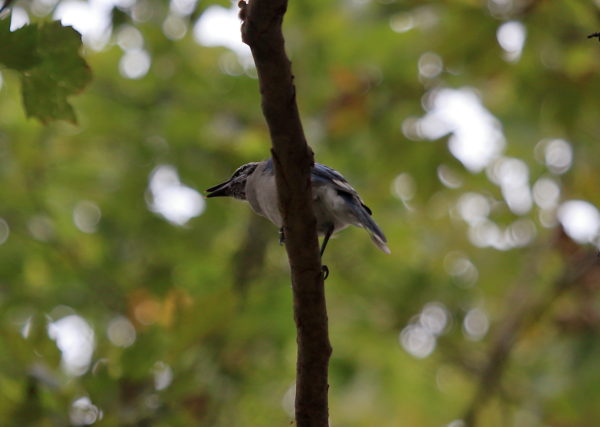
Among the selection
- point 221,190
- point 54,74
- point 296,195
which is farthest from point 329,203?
point 54,74

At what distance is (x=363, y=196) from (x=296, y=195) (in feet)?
12.8

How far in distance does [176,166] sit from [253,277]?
94 centimetres

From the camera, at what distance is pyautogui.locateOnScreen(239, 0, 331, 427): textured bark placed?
1.89 m

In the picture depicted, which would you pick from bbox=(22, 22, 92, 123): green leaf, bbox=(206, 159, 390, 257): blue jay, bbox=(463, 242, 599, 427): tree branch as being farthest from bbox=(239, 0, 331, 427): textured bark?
bbox=(463, 242, 599, 427): tree branch

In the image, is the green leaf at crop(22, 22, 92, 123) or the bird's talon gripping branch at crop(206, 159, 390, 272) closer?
the green leaf at crop(22, 22, 92, 123)

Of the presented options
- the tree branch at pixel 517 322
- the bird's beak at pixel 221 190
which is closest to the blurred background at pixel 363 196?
the tree branch at pixel 517 322

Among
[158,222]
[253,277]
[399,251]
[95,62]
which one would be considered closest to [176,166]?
[158,222]

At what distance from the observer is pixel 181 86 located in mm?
6062

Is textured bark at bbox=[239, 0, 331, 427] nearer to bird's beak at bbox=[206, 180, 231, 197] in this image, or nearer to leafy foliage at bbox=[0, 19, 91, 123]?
leafy foliage at bbox=[0, 19, 91, 123]

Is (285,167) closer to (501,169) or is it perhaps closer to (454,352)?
(454,352)

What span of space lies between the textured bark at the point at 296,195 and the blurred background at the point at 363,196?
2.05 meters

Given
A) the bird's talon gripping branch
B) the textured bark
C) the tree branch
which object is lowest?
the textured bark

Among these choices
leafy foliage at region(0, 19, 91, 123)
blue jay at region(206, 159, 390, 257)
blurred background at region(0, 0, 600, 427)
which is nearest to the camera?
leafy foliage at region(0, 19, 91, 123)

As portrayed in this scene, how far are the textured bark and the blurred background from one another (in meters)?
2.05
